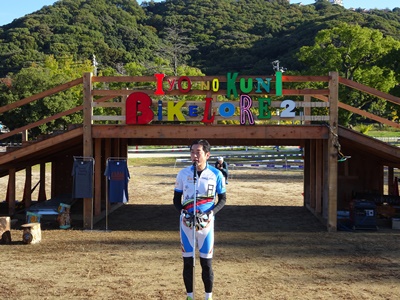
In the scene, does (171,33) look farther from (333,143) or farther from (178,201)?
(178,201)

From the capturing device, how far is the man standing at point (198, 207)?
5.57 m

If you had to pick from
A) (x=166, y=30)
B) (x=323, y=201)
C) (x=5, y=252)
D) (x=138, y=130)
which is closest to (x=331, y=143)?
(x=323, y=201)

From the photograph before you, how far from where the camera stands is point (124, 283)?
7.37m

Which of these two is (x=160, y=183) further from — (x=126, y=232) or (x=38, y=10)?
(x=38, y=10)

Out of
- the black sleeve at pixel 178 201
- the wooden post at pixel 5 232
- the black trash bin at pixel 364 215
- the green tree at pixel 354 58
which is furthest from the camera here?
the green tree at pixel 354 58

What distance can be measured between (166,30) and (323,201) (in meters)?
108

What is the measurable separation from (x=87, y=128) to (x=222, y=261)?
4924 millimetres

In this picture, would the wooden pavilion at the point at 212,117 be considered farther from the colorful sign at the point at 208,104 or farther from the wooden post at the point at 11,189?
the wooden post at the point at 11,189

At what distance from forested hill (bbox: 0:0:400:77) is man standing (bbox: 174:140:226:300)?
59.0 metres

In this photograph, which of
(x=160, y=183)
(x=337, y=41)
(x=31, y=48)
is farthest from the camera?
(x=31, y=48)

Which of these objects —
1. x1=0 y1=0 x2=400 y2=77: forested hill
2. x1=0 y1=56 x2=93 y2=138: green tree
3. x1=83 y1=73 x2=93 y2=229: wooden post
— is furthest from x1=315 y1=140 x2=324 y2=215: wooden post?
x1=0 y1=0 x2=400 y2=77: forested hill

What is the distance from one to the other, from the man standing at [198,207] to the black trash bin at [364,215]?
23.2 ft

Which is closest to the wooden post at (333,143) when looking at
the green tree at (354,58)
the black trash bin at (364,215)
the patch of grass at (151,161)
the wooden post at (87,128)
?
the black trash bin at (364,215)

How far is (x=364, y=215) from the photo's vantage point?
11805 millimetres
